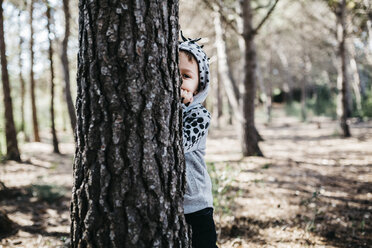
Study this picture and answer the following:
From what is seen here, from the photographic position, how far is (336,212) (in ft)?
12.0

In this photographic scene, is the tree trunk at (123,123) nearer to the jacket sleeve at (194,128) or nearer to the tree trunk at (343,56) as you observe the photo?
the jacket sleeve at (194,128)

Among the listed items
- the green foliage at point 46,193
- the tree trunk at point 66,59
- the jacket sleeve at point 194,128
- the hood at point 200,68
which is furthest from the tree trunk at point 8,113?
the jacket sleeve at point 194,128

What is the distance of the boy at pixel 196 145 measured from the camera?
1.67 meters

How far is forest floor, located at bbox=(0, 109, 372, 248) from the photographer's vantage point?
3.02 metres

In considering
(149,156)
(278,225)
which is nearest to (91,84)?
(149,156)

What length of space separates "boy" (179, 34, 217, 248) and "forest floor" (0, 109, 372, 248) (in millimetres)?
1053

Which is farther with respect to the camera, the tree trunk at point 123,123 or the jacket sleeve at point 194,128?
the jacket sleeve at point 194,128

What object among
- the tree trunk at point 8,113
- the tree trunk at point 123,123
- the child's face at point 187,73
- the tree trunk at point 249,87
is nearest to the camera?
the tree trunk at point 123,123

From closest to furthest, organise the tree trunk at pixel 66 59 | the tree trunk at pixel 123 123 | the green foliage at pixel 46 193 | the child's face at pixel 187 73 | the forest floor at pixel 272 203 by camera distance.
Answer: the tree trunk at pixel 123 123
the child's face at pixel 187 73
the forest floor at pixel 272 203
the green foliage at pixel 46 193
the tree trunk at pixel 66 59

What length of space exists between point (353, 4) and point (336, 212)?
8810 mm

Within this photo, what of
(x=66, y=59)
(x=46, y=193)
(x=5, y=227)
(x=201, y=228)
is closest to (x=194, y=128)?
(x=201, y=228)

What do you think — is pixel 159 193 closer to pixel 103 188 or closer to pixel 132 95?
pixel 103 188

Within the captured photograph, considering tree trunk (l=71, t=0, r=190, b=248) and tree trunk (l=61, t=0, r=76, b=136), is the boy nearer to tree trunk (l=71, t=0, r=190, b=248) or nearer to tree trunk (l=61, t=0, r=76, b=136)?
tree trunk (l=71, t=0, r=190, b=248)

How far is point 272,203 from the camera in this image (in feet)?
13.3
